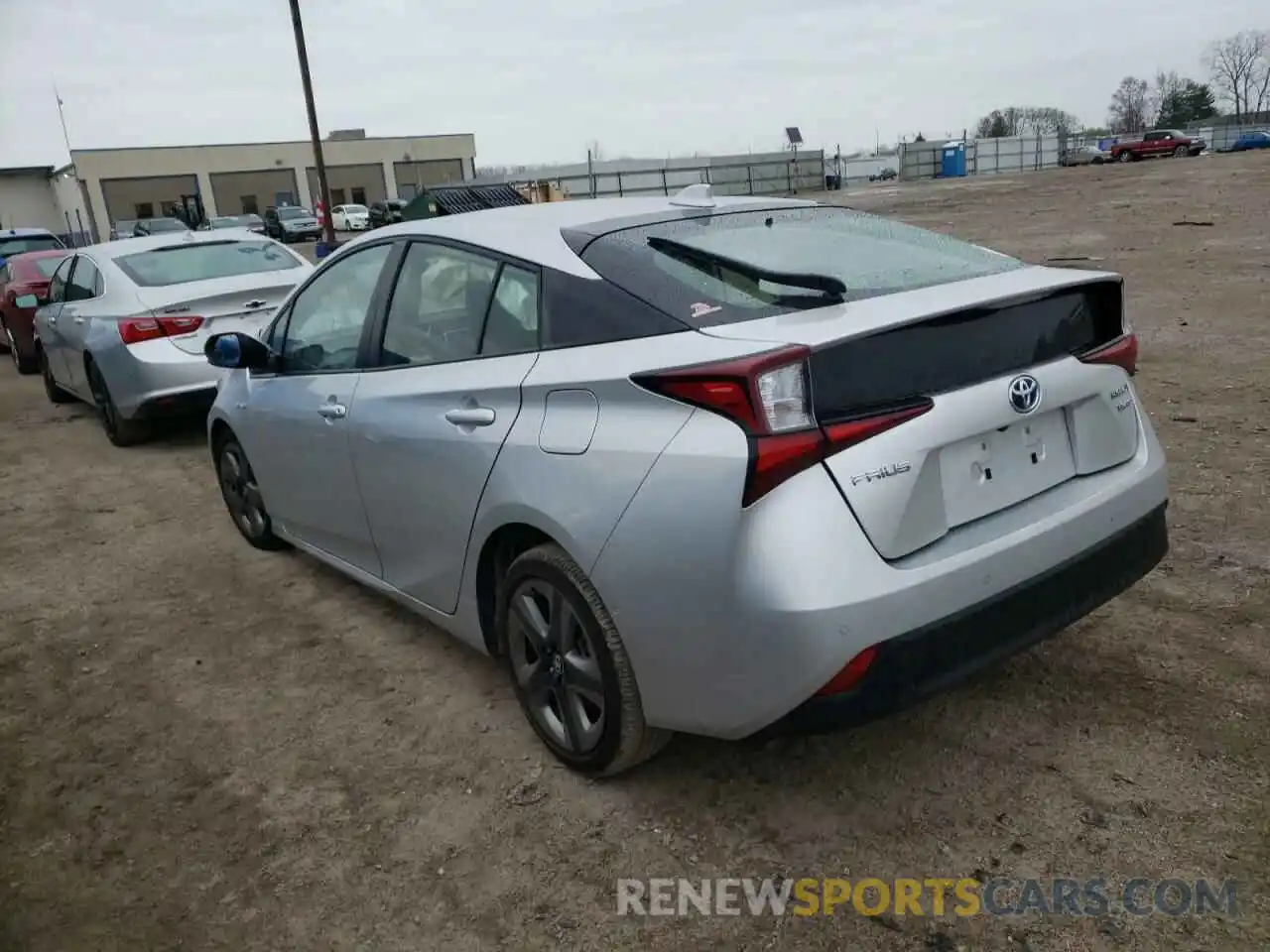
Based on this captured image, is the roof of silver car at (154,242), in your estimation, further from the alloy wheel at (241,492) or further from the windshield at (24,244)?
the windshield at (24,244)

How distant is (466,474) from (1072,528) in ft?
5.51

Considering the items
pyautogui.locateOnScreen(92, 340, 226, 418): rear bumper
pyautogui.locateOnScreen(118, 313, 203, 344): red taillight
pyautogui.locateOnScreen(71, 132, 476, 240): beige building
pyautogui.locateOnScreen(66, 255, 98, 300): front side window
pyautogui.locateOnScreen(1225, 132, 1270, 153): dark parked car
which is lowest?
pyautogui.locateOnScreen(92, 340, 226, 418): rear bumper

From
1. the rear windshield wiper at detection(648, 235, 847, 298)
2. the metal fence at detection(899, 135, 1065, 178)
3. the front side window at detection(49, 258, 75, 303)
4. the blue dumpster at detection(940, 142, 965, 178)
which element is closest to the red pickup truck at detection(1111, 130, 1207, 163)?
the metal fence at detection(899, 135, 1065, 178)

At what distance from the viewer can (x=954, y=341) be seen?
93.5 inches

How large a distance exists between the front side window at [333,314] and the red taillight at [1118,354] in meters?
2.39

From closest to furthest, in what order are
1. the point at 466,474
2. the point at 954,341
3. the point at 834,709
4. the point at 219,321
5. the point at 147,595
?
1. the point at 834,709
2. the point at 954,341
3. the point at 466,474
4. the point at 147,595
5. the point at 219,321

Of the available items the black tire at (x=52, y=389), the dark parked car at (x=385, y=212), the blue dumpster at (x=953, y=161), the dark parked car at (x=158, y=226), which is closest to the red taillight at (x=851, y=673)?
the black tire at (x=52, y=389)

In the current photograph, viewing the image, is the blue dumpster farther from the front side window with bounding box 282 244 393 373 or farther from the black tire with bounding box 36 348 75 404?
the front side window with bounding box 282 244 393 373

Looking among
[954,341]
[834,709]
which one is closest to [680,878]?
[834,709]

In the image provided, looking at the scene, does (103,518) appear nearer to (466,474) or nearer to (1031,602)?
(466,474)

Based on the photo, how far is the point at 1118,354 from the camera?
273cm

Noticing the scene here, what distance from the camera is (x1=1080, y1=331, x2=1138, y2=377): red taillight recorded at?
265 cm

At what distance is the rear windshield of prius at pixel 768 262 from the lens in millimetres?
2539

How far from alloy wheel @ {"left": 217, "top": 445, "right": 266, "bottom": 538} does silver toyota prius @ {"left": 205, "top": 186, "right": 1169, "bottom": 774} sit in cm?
168
